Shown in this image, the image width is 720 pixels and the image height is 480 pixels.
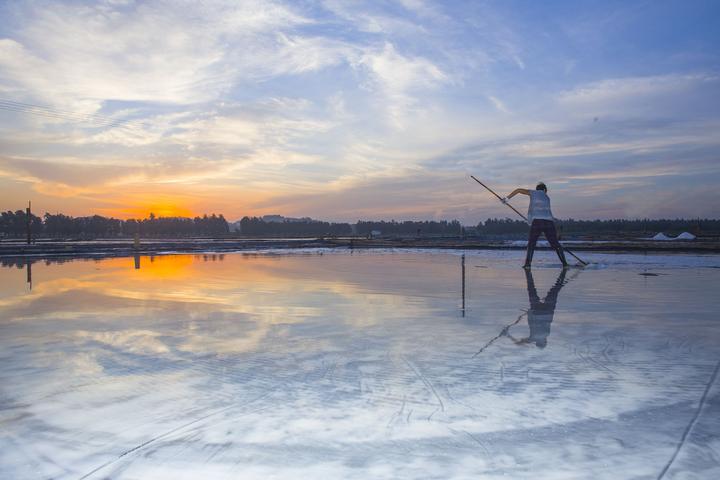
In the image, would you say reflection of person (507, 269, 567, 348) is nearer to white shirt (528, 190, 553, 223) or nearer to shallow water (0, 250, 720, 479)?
shallow water (0, 250, 720, 479)

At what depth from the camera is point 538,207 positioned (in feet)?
51.8

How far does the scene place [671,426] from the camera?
325cm

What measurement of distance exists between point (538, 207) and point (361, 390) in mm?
13297

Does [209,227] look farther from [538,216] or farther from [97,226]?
[538,216]

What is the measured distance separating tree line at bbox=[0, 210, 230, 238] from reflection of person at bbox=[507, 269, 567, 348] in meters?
103

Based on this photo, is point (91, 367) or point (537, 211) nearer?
point (91, 367)

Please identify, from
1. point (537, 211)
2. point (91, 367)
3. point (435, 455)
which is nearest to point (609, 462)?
point (435, 455)

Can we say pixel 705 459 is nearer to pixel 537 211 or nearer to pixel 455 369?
pixel 455 369

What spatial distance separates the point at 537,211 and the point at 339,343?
1193 cm

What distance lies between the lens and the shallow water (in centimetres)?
286

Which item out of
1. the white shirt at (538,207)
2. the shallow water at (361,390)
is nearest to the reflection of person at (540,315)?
the shallow water at (361,390)

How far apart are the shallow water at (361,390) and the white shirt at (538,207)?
7695 millimetres

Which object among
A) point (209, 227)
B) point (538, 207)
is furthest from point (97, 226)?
point (538, 207)

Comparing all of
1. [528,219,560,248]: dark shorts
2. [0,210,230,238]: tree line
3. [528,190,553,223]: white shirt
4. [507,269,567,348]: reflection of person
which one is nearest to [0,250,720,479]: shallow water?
[507,269,567,348]: reflection of person
